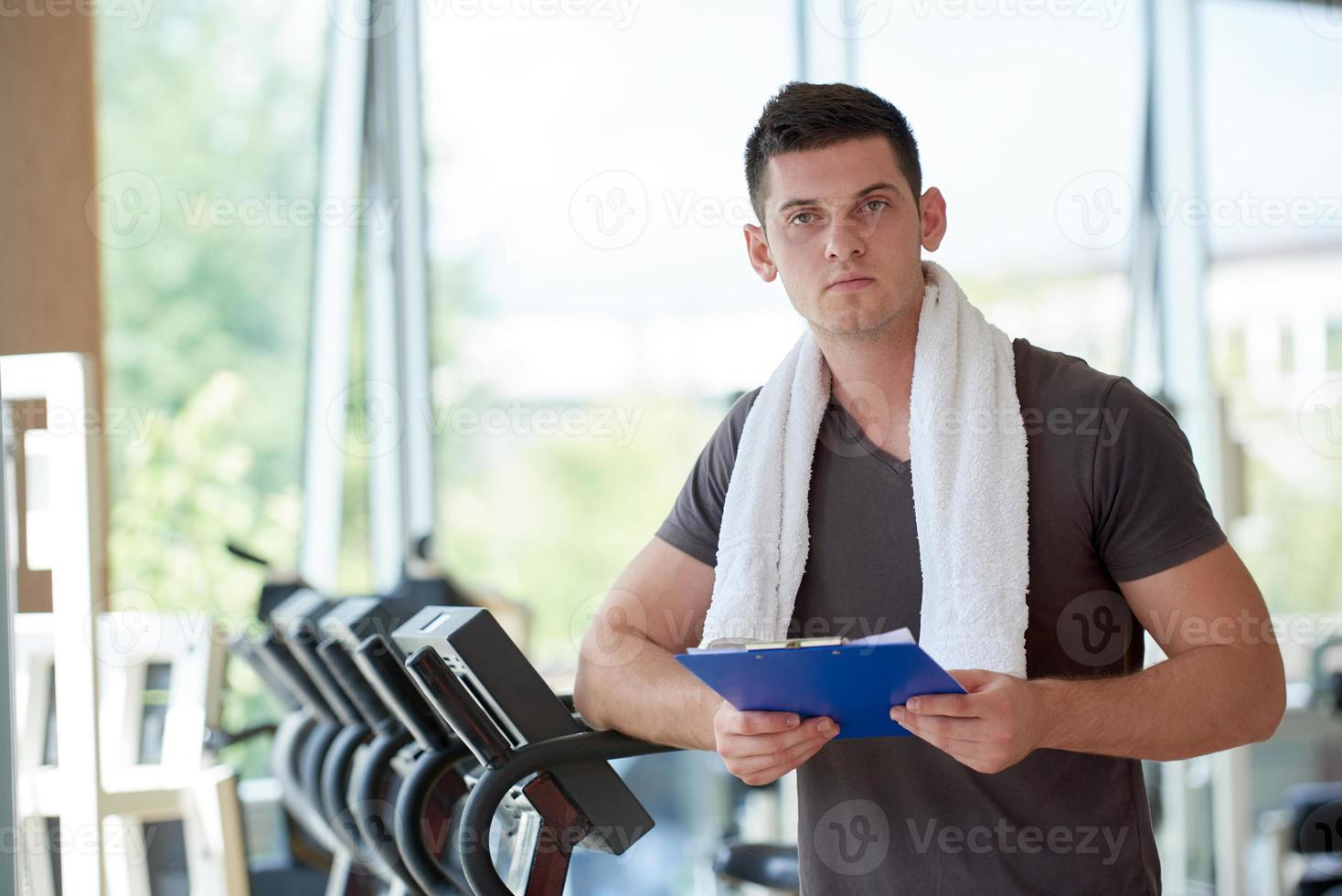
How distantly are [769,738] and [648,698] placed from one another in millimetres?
323

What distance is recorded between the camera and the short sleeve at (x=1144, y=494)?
4.85ft

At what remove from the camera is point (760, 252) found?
1.85 meters

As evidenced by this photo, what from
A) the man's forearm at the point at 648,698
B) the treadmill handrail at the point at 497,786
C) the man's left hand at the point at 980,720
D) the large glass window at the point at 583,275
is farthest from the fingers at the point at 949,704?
the large glass window at the point at 583,275

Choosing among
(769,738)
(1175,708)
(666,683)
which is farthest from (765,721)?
(1175,708)

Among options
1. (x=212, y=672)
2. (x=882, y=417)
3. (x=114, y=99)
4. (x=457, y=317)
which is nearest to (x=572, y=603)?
(x=457, y=317)

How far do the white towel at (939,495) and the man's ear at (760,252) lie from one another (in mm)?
105

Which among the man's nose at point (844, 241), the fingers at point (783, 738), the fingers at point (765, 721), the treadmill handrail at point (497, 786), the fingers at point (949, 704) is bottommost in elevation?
the treadmill handrail at point (497, 786)

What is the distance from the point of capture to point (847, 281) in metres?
1.66

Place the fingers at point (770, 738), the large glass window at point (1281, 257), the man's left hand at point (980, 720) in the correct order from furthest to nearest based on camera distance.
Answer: the large glass window at point (1281, 257) → the fingers at point (770, 738) → the man's left hand at point (980, 720)

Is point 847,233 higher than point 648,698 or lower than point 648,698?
higher

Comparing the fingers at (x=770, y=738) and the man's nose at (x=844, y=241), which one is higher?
the man's nose at (x=844, y=241)

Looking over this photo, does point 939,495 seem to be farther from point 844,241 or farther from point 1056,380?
point 844,241

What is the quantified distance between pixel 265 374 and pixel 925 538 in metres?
2.87

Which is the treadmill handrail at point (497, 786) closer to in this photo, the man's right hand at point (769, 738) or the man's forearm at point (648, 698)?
the man's forearm at point (648, 698)
